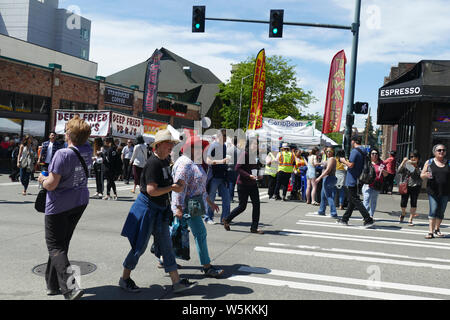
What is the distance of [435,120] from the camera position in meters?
17.7

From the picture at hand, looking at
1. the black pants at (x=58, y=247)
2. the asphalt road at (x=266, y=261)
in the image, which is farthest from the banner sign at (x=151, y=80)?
the black pants at (x=58, y=247)

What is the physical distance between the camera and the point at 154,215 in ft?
15.3

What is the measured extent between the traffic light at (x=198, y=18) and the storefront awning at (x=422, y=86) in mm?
7278

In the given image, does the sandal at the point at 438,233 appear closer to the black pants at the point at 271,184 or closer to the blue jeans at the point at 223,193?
the blue jeans at the point at 223,193

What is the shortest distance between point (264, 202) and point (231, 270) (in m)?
8.88

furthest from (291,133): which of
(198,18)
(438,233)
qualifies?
(438,233)

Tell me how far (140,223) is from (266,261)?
243 cm

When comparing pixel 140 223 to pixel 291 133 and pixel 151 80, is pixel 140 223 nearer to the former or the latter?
pixel 291 133

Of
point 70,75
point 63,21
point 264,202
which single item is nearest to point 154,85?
point 70,75

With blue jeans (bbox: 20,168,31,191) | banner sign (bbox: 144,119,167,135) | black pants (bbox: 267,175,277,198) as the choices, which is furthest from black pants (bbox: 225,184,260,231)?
banner sign (bbox: 144,119,167,135)

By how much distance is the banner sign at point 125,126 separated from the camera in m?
20.6

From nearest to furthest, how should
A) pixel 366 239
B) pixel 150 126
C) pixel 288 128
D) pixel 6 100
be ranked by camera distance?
pixel 366 239 < pixel 6 100 < pixel 288 128 < pixel 150 126

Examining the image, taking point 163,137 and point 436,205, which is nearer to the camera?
point 163,137

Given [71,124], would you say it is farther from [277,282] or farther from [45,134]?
[45,134]
